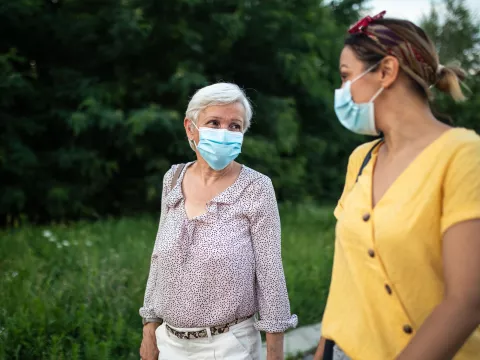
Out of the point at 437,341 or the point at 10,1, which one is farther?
the point at 10,1

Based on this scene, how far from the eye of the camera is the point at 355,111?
79.0 inches

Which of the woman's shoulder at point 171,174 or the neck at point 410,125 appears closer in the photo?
the neck at point 410,125

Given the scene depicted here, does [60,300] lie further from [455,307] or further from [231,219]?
[455,307]

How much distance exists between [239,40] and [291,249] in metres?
5.95

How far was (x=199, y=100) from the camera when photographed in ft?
9.68

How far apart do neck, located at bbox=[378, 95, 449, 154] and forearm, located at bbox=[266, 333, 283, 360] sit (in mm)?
1249

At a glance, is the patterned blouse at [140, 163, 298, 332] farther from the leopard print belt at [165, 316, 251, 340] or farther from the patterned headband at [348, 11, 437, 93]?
the patterned headband at [348, 11, 437, 93]

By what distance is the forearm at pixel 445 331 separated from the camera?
5.34ft

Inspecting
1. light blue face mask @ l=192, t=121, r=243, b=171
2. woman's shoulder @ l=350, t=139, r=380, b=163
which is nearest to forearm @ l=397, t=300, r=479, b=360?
woman's shoulder @ l=350, t=139, r=380, b=163

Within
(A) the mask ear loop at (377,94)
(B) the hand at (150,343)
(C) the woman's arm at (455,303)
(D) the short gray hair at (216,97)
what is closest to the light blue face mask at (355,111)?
(A) the mask ear loop at (377,94)

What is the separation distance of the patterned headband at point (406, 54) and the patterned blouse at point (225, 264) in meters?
1.12

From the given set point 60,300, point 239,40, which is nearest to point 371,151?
point 60,300

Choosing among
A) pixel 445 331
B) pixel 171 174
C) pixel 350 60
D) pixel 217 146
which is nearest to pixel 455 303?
pixel 445 331

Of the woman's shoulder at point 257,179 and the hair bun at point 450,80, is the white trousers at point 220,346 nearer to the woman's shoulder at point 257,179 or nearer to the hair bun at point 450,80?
the woman's shoulder at point 257,179
